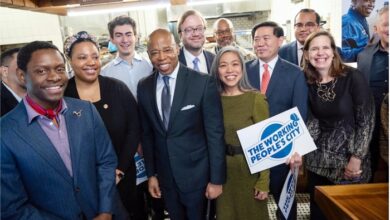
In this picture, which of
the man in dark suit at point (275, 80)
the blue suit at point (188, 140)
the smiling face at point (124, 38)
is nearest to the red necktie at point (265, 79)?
the man in dark suit at point (275, 80)

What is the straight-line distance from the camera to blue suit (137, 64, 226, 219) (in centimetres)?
181

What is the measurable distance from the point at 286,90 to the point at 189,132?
0.76m

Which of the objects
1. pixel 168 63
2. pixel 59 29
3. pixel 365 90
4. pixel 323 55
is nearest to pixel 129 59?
pixel 168 63

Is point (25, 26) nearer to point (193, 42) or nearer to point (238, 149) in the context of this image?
point (193, 42)

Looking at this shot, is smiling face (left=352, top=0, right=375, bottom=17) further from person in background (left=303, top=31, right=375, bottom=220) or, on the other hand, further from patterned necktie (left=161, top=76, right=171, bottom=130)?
patterned necktie (left=161, top=76, right=171, bottom=130)

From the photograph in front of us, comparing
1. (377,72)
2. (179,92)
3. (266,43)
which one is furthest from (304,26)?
(179,92)

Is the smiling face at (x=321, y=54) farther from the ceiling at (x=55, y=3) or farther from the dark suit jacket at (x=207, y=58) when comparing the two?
the ceiling at (x=55, y=3)

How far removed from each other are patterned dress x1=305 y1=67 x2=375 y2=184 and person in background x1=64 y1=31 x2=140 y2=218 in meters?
1.23

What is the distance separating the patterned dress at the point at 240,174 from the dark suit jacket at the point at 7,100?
1.46 m

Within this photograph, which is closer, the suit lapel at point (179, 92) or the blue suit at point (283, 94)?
the suit lapel at point (179, 92)

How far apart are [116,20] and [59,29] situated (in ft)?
12.8

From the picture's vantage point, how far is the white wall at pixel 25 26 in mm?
5328

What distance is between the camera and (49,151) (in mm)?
1350

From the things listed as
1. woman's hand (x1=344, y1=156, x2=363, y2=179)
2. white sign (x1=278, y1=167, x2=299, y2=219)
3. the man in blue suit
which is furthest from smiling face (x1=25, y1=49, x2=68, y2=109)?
woman's hand (x1=344, y1=156, x2=363, y2=179)
